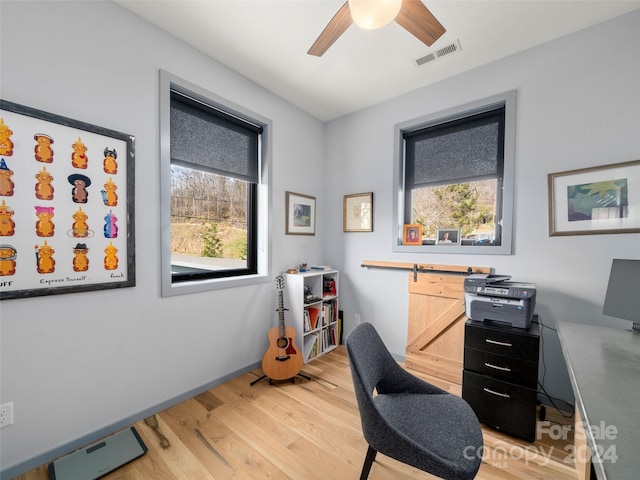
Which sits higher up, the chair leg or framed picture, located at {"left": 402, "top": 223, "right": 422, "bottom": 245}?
framed picture, located at {"left": 402, "top": 223, "right": 422, "bottom": 245}

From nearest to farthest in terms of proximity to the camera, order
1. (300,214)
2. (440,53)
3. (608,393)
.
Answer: (608,393) < (440,53) < (300,214)

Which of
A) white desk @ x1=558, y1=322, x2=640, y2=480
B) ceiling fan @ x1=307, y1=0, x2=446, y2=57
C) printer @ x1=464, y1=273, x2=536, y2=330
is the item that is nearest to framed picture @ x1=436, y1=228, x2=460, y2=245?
printer @ x1=464, y1=273, x2=536, y2=330

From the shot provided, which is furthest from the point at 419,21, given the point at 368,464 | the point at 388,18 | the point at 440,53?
the point at 368,464

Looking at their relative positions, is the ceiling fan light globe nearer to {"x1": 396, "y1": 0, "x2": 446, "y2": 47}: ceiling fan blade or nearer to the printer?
{"x1": 396, "y1": 0, "x2": 446, "y2": 47}: ceiling fan blade

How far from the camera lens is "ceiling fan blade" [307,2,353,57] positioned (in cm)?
131

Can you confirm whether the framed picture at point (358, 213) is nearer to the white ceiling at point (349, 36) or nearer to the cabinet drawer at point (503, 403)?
the white ceiling at point (349, 36)

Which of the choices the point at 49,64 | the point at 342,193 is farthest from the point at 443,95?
the point at 49,64

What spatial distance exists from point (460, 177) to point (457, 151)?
264 mm

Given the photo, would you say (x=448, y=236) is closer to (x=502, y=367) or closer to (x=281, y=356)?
(x=502, y=367)

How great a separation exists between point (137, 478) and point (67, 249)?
131 cm

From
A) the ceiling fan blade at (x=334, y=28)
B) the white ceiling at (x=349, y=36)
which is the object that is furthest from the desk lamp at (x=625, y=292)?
the ceiling fan blade at (x=334, y=28)

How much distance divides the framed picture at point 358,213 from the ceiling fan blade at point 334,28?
161 centimetres

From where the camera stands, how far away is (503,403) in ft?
5.55

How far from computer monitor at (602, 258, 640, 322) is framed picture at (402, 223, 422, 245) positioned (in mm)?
1356
